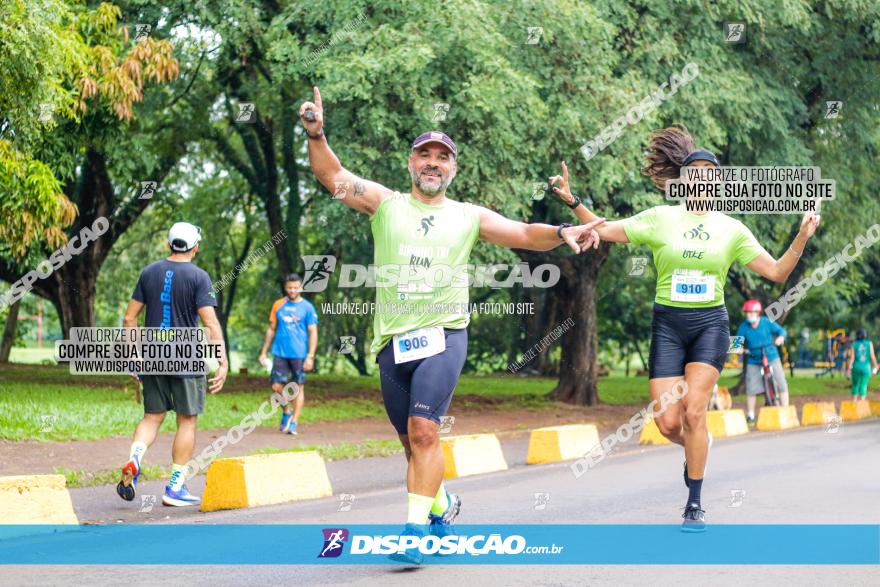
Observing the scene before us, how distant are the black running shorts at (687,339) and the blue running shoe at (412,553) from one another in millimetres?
2269

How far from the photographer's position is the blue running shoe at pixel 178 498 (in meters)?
8.80

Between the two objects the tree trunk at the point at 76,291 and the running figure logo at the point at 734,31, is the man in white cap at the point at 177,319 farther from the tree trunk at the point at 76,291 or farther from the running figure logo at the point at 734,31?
the tree trunk at the point at 76,291

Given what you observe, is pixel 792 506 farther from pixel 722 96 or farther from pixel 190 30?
pixel 190 30

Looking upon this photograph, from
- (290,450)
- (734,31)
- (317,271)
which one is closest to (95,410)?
(290,450)

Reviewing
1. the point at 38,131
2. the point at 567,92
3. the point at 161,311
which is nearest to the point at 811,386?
the point at 567,92

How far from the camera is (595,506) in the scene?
28.2ft

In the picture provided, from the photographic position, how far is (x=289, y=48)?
18109mm

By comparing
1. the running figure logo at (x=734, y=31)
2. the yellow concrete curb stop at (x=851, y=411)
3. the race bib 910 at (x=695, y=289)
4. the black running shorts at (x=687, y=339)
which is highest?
the running figure logo at (x=734, y=31)

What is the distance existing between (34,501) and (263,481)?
6.27 feet

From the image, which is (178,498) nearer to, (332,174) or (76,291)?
(332,174)

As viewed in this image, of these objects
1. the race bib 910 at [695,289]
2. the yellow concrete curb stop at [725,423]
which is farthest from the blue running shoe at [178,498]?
the yellow concrete curb stop at [725,423]

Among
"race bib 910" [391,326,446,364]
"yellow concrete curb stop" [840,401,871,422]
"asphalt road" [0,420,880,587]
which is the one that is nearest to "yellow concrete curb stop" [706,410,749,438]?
"asphalt road" [0,420,880,587]

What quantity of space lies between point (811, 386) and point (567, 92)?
22.9 m

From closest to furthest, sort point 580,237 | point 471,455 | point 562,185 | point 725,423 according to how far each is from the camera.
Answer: point 580,237, point 562,185, point 471,455, point 725,423
